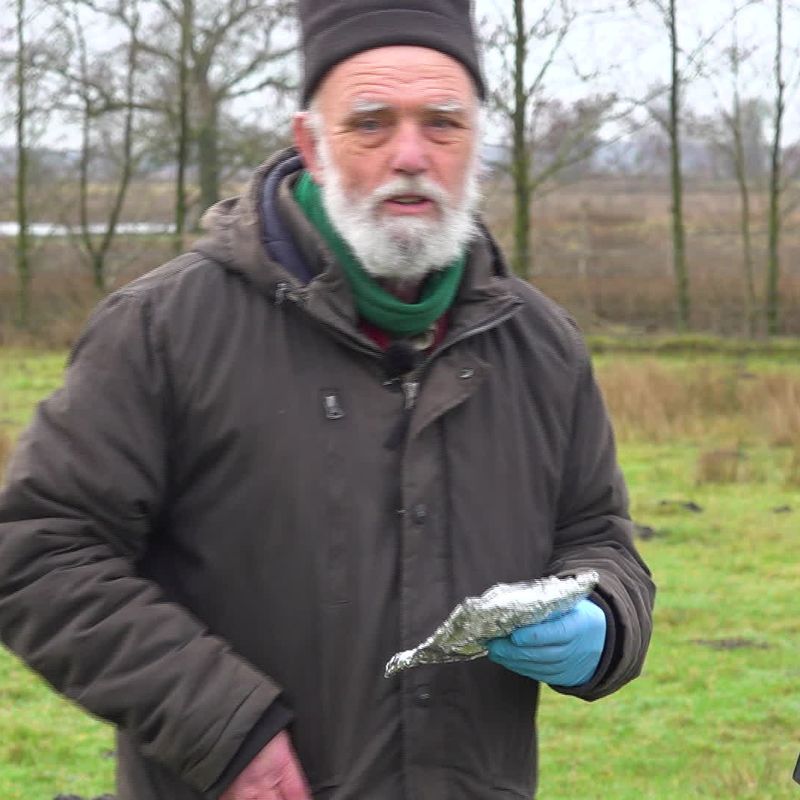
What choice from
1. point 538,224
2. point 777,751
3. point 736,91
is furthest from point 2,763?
point 538,224

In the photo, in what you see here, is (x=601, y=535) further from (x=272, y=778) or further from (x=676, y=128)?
(x=676, y=128)

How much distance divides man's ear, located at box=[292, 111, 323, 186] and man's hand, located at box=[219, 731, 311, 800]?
2.82 ft

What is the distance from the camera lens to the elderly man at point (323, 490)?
6.80 ft

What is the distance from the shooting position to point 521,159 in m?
21.1

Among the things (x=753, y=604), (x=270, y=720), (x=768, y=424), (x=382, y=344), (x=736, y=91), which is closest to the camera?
(x=270, y=720)

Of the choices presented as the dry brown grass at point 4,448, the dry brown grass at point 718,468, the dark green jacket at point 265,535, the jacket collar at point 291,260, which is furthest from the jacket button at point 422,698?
the dry brown grass at point 718,468

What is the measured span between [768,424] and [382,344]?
10.6 m

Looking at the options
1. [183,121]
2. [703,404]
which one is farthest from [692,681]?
[183,121]

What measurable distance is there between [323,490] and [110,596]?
333 mm

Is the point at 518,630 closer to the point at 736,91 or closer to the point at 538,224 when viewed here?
the point at 736,91

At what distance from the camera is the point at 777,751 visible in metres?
5.54

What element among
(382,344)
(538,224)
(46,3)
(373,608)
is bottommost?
(373,608)

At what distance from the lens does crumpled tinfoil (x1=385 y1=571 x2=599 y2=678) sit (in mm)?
2027

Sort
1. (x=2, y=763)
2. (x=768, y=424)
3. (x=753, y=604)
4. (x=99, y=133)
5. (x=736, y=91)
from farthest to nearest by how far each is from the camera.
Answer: (x=99, y=133) → (x=736, y=91) → (x=768, y=424) → (x=753, y=604) → (x=2, y=763)
